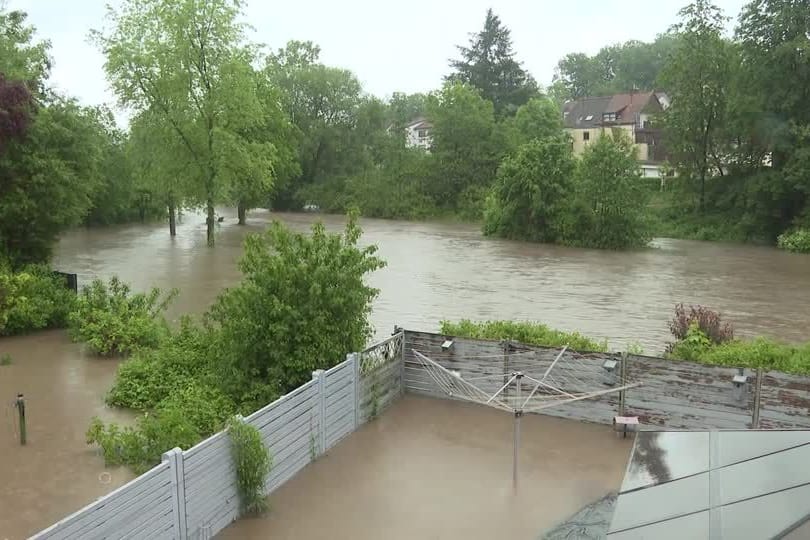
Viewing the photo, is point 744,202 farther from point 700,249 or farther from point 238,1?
point 238,1

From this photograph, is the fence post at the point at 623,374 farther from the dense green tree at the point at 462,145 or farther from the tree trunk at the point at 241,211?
the dense green tree at the point at 462,145

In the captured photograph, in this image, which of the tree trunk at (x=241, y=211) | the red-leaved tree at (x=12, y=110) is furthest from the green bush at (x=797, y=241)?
the red-leaved tree at (x=12, y=110)

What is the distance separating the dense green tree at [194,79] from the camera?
32.4 meters

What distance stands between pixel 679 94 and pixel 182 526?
43.9m

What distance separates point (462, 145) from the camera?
57812mm

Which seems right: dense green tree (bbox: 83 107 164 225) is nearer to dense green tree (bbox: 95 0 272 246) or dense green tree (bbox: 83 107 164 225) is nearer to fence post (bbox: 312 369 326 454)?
dense green tree (bbox: 95 0 272 246)

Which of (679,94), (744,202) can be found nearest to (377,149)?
(679,94)

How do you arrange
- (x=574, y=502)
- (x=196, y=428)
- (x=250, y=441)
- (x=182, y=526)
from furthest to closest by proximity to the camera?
(x=196, y=428) → (x=574, y=502) → (x=250, y=441) → (x=182, y=526)

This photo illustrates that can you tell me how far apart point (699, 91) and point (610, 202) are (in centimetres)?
1337

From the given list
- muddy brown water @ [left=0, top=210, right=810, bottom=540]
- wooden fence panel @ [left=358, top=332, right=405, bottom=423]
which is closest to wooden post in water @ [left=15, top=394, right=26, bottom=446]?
muddy brown water @ [left=0, top=210, right=810, bottom=540]

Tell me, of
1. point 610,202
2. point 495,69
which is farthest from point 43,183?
point 495,69

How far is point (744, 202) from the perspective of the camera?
41438mm

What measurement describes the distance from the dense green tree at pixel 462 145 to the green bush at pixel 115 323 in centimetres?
4199

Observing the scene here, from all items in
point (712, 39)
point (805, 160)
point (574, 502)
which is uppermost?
point (712, 39)
